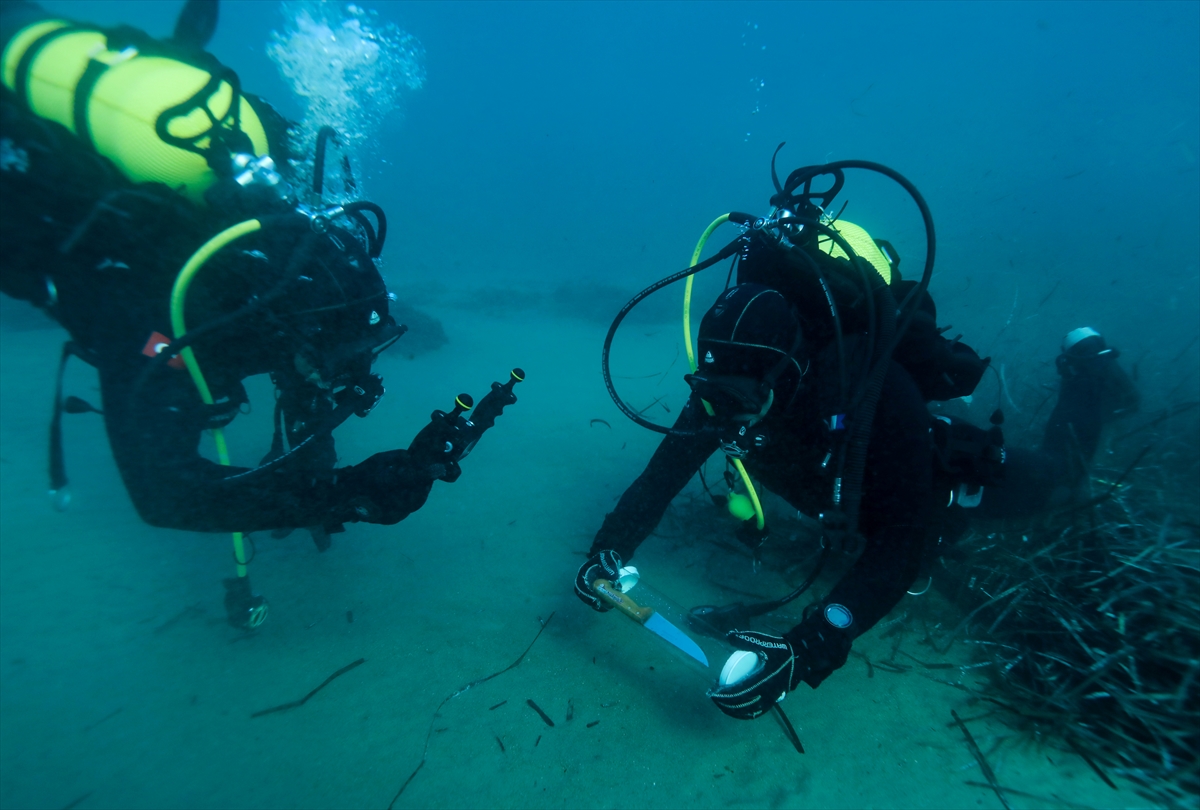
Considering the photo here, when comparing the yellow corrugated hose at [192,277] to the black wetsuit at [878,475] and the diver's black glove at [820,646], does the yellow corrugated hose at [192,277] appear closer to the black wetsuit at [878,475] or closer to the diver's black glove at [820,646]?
the black wetsuit at [878,475]

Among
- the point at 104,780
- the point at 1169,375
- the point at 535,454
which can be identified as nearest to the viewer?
the point at 104,780

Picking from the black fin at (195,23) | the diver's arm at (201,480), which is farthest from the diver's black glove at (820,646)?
the black fin at (195,23)

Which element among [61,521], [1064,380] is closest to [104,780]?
[61,521]

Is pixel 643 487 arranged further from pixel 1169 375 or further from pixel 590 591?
pixel 1169 375

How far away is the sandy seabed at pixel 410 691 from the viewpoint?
231cm

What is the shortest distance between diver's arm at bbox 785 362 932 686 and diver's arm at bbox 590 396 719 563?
2.99 feet

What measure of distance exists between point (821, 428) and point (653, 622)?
1309 millimetres

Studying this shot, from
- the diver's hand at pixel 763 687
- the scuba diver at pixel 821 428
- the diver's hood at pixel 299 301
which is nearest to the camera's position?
the diver's hand at pixel 763 687

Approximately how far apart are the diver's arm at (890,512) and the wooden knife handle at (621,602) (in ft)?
2.25

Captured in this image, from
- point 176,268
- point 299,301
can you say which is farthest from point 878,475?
point 176,268

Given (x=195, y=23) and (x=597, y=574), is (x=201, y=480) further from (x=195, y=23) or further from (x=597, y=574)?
(x=195, y=23)

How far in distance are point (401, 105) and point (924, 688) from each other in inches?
4208

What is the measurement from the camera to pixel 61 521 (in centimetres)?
407

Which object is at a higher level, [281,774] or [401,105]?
[401,105]
